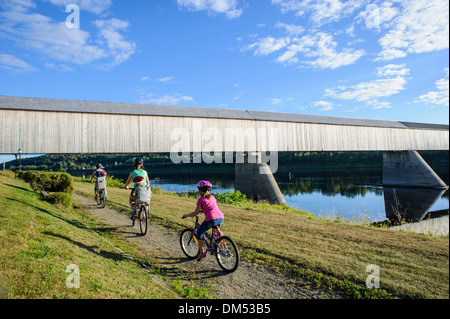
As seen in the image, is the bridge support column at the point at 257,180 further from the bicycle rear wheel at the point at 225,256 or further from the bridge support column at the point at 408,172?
the bridge support column at the point at 408,172

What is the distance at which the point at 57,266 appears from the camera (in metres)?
3.41

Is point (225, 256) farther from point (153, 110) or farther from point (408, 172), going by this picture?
point (408, 172)

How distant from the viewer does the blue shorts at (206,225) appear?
14.4 feet

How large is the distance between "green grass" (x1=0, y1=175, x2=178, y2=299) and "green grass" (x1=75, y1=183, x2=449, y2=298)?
7.30 ft

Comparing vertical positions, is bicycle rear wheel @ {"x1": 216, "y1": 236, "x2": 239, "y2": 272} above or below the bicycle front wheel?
below

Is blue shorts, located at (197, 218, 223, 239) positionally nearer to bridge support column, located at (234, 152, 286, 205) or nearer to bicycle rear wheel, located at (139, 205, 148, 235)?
bicycle rear wheel, located at (139, 205, 148, 235)

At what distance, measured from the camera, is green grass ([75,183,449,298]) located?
12.8 feet

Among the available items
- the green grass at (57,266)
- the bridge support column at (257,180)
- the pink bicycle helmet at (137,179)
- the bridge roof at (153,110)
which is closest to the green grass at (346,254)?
the pink bicycle helmet at (137,179)

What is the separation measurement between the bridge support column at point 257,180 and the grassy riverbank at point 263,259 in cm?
1467

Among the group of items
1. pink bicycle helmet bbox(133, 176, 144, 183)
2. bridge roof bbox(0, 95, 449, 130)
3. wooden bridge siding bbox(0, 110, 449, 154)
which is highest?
bridge roof bbox(0, 95, 449, 130)

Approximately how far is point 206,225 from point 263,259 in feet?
4.57

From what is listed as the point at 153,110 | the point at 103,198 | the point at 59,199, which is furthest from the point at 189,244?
→ the point at 153,110

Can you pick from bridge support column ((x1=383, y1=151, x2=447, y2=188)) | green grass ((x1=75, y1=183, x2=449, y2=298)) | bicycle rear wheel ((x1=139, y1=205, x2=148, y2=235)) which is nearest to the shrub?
green grass ((x1=75, y1=183, x2=449, y2=298))
